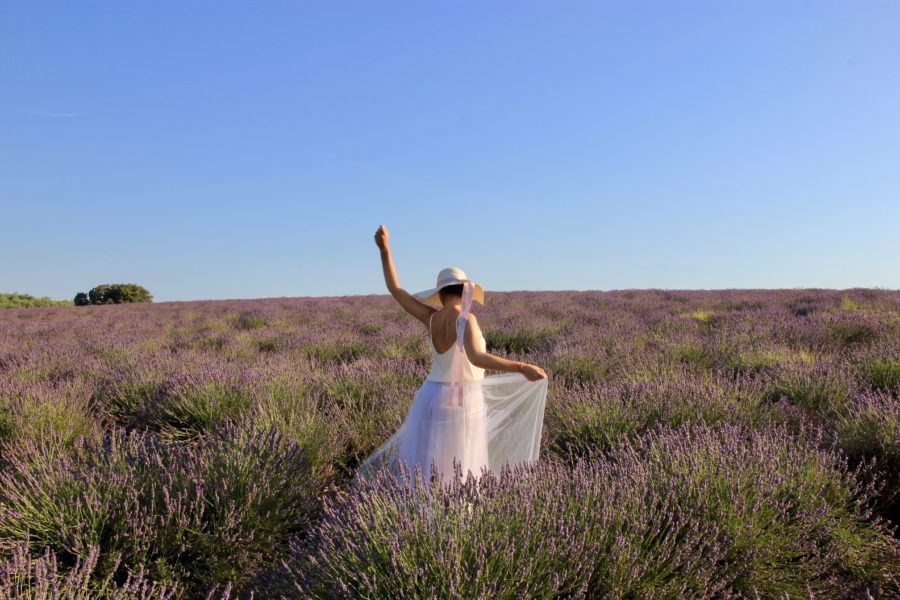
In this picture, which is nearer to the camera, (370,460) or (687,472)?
(687,472)

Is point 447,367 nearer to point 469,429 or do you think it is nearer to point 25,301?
point 469,429

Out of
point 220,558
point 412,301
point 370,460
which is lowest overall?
point 220,558

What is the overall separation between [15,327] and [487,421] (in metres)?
14.0

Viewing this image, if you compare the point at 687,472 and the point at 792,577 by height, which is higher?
the point at 687,472

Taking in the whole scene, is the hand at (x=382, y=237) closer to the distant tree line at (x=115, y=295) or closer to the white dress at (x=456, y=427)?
the white dress at (x=456, y=427)

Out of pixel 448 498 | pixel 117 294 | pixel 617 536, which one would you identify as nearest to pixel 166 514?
pixel 448 498

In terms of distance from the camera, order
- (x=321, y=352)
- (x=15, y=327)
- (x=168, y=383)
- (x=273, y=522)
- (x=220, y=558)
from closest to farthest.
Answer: (x=220, y=558)
(x=273, y=522)
(x=168, y=383)
(x=321, y=352)
(x=15, y=327)

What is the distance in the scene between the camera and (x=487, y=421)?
3.06 metres

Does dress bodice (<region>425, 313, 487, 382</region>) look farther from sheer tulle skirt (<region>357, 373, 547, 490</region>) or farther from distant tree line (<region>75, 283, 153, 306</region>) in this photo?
distant tree line (<region>75, 283, 153, 306</region>)

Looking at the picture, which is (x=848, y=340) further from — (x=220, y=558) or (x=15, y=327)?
(x=15, y=327)

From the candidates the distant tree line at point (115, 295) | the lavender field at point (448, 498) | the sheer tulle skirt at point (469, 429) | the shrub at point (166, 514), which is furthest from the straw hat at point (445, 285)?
the distant tree line at point (115, 295)

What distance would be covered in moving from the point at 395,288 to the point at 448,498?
1358 millimetres

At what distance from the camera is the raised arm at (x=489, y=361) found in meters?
2.56

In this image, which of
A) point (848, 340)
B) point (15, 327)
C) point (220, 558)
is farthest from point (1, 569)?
point (15, 327)
